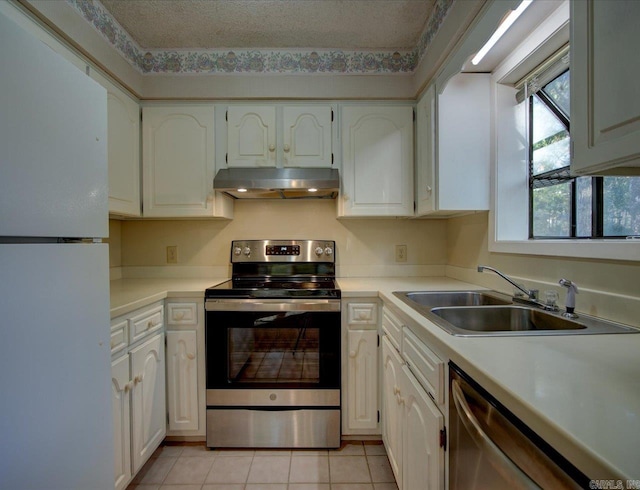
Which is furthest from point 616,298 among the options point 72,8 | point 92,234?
point 72,8

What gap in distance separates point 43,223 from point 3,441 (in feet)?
1.53

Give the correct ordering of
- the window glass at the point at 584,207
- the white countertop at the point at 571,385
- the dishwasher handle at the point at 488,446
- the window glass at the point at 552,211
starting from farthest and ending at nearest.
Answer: the window glass at the point at 552,211 → the window glass at the point at 584,207 → the dishwasher handle at the point at 488,446 → the white countertop at the point at 571,385

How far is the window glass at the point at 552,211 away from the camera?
134 cm

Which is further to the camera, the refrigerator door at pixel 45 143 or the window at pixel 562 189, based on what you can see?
the window at pixel 562 189

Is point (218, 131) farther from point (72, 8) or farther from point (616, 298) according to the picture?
point (616, 298)

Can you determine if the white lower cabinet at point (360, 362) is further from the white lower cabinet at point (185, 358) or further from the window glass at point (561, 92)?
the window glass at point (561, 92)

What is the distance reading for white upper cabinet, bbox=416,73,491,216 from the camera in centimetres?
163

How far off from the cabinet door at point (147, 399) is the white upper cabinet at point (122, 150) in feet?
2.69

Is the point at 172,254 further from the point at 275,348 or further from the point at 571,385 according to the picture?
the point at 571,385

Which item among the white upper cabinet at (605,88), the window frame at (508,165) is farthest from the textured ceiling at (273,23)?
the white upper cabinet at (605,88)

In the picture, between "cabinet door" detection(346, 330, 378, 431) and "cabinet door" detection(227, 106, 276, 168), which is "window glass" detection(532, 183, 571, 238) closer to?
"cabinet door" detection(346, 330, 378, 431)

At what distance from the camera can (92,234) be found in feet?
2.83

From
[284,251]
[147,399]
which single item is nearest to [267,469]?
[147,399]

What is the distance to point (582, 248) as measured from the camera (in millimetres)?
1081
